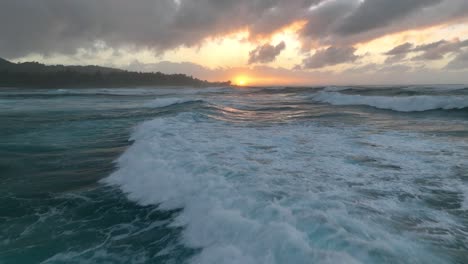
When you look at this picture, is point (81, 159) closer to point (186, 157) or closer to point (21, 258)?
point (186, 157)

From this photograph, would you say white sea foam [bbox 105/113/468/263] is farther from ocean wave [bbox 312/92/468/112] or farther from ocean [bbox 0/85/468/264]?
ocean wave [bbox 312/92/468/112]

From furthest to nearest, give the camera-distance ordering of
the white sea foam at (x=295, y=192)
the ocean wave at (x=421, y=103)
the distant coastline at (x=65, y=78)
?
the distant coastline at (x=65, y=78) < the ocean wave at (x=421, y=103) < the white sea foam at (x=295, y=192)

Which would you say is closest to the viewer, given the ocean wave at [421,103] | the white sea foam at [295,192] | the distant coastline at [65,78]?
the white sea foam at [295,192]

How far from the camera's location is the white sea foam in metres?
3.14

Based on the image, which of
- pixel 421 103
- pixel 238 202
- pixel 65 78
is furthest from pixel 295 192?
pixel 65 78

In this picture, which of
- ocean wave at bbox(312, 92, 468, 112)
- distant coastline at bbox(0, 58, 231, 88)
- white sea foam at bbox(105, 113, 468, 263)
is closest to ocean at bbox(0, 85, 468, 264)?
white sea foam at bbox(105, 113, 468, 263)

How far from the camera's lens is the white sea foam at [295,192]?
3137 millimetres

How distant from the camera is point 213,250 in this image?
3.24m

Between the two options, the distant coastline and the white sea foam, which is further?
the distant coastline

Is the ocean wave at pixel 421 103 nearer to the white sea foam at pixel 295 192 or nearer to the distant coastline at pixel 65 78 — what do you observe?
the white sea foam at pixel 295 192

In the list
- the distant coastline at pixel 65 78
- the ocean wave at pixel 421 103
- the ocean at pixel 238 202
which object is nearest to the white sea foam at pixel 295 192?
the ocean at pixel 238 202

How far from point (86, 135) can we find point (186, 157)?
19.6ft

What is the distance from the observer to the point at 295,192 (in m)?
4.62

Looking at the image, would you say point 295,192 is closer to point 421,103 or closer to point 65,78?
point 421,103
